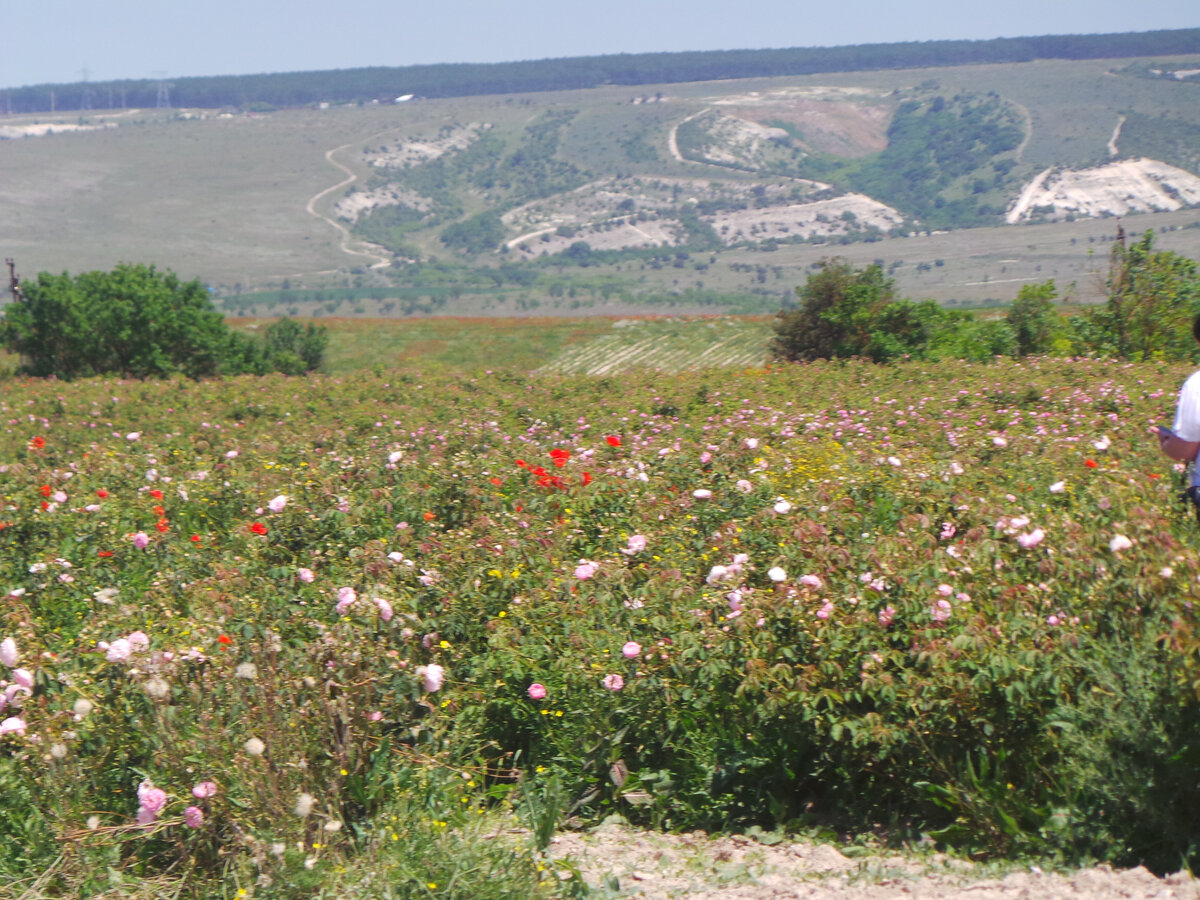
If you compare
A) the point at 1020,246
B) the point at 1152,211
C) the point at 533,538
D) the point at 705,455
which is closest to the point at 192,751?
the point at 533,538

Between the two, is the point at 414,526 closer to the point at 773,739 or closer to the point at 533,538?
the point at 533,538

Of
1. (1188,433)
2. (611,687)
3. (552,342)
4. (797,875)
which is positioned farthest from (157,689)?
(552,342)

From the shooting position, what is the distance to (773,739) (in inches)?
156

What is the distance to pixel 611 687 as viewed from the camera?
4.09 meters

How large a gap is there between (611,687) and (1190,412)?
2440 mm

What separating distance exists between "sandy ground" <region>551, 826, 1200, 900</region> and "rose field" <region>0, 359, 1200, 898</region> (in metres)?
0.13

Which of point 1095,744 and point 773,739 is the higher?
point 1095,744

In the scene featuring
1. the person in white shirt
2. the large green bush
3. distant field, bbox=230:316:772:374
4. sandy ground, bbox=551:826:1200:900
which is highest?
the person in white shirt


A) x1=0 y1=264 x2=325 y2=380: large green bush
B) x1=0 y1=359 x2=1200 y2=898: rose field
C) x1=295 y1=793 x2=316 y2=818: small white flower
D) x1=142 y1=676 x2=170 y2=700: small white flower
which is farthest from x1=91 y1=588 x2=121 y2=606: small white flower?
x1=0 y1=264 x2=325 y2=380: large green bush

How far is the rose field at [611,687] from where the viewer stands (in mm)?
3379

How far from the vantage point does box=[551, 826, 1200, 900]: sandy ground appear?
305 cm

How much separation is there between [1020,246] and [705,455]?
574 feet

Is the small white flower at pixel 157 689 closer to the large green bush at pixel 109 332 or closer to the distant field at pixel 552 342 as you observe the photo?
the large green bush at pixel 109 332

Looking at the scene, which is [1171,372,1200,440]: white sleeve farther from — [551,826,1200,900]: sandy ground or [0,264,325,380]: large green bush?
[0,264,325,380]: large green bush
